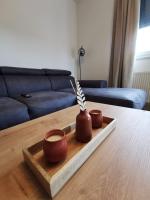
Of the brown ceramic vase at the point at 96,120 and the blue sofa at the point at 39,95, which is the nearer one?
the brown ceramic vase at the point at 96,120

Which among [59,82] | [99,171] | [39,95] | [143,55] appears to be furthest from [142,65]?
[99,171]

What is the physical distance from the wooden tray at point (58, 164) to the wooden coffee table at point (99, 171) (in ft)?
0.05

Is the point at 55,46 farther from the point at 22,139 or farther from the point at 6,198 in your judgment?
the point at 6,198

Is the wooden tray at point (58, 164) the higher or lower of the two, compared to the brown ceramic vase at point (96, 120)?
lower

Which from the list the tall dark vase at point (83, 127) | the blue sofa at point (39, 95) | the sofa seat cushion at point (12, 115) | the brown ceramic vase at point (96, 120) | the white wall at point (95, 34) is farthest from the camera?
the white wall at point (95, 34)

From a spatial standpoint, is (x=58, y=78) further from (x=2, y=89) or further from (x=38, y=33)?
(x=2, y=89)

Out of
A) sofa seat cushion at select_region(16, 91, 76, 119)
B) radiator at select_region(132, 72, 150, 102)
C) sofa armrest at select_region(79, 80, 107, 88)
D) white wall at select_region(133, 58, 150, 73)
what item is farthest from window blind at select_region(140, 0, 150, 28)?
sofa seat cushion at select_region(16, 91, 76, 119)

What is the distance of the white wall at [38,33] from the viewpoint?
1816 mm

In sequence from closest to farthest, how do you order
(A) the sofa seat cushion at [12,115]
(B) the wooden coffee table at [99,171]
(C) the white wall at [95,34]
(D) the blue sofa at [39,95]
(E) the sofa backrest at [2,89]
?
1. (B) the wooden coffee table at [99,171]
2. (A) the sofa seat cushion at [12,115]
3. (D) the blue sofa at [39,95]
4. (E) the sofa backrest at [2,89]
5. (C) the white wall at [95,34]

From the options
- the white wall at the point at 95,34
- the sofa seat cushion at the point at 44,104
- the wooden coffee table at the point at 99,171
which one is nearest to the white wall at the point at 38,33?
the white wall at the point at 95,34

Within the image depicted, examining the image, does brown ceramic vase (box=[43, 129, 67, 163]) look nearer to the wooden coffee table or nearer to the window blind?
the wooden coffee table

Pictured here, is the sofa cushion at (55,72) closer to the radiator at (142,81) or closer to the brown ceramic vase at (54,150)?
the radiator at (142,81)

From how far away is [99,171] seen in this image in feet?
1.29

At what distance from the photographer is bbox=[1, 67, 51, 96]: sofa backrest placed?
1.64 metres
